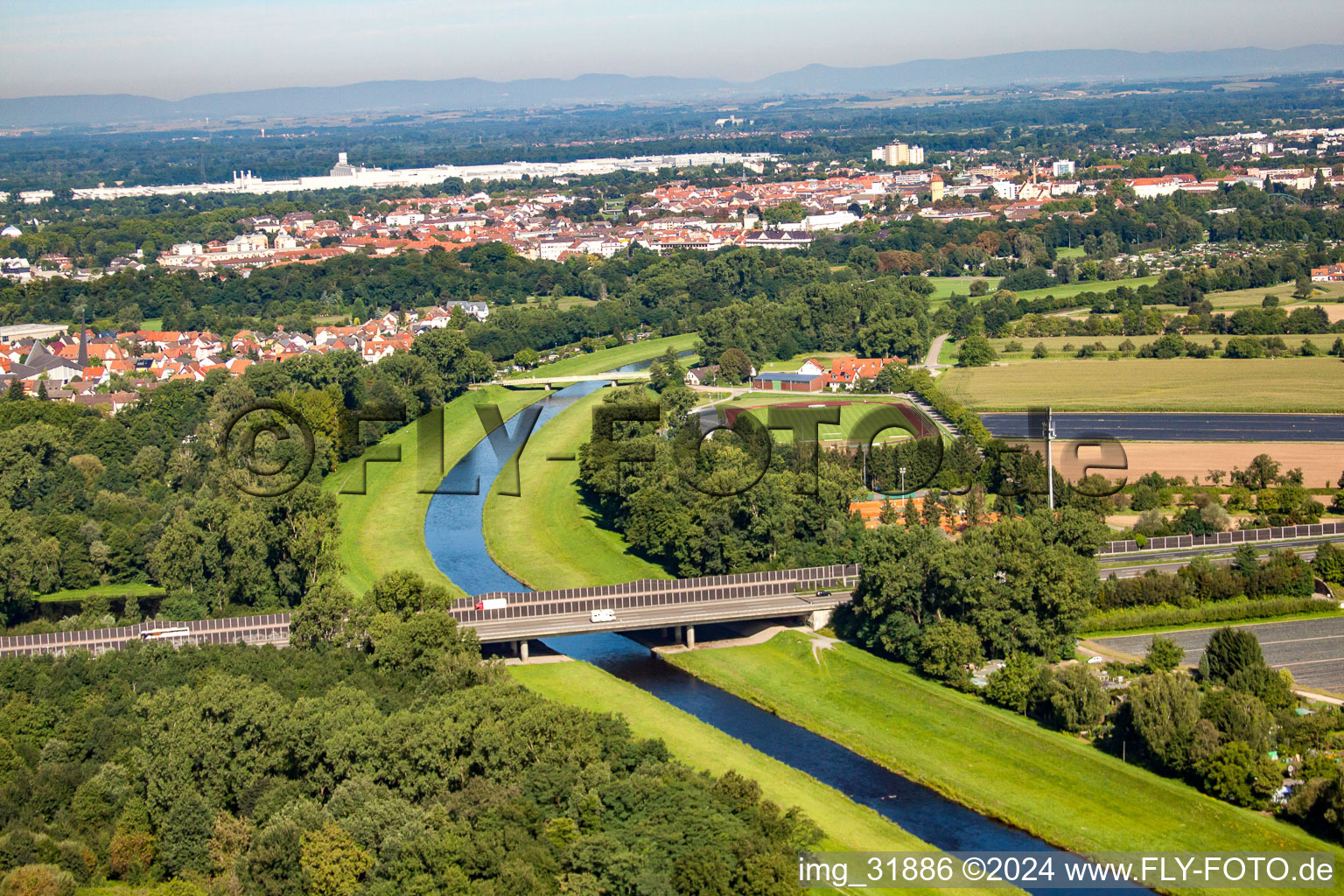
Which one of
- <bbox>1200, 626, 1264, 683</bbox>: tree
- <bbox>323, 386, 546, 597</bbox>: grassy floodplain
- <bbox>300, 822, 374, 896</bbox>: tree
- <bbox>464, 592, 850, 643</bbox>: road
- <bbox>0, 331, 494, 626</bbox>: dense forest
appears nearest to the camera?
<bbox>300, 822, 374, 896</bbox>: tree

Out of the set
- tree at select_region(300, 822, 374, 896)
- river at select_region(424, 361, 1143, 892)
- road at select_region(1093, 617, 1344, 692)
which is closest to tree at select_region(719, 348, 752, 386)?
river at select_region(424, 361, 1143, 892)

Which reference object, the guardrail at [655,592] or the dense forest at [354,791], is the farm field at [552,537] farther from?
the dense forest at [354,791]

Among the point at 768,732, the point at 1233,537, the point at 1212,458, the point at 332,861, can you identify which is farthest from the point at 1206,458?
the point at 332,861

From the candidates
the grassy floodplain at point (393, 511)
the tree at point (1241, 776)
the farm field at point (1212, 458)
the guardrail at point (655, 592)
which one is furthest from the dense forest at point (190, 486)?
the farm field at point (1212, 458)

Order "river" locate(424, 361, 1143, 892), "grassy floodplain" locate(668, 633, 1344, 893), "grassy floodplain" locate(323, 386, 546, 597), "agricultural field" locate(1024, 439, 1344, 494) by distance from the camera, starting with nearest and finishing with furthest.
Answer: "grassy floodplain" locate(668, 633, 1344, 893), "river" locate(424, 361, 1143, 892), "grassy floodplain" locate(323, 386, 546, 597), "agricultural field" locate(1024, 439, 1344, 494)

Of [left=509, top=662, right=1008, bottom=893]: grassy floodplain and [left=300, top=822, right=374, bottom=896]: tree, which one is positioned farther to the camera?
[left=509, top=662, right=1008, bottom=893]: grassy floodplain

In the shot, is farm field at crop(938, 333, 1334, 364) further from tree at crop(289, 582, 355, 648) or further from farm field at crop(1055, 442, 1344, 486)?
tree at crop(289, 582, 355, 648)

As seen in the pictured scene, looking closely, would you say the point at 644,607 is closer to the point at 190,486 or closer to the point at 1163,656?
the point at 1163,656
